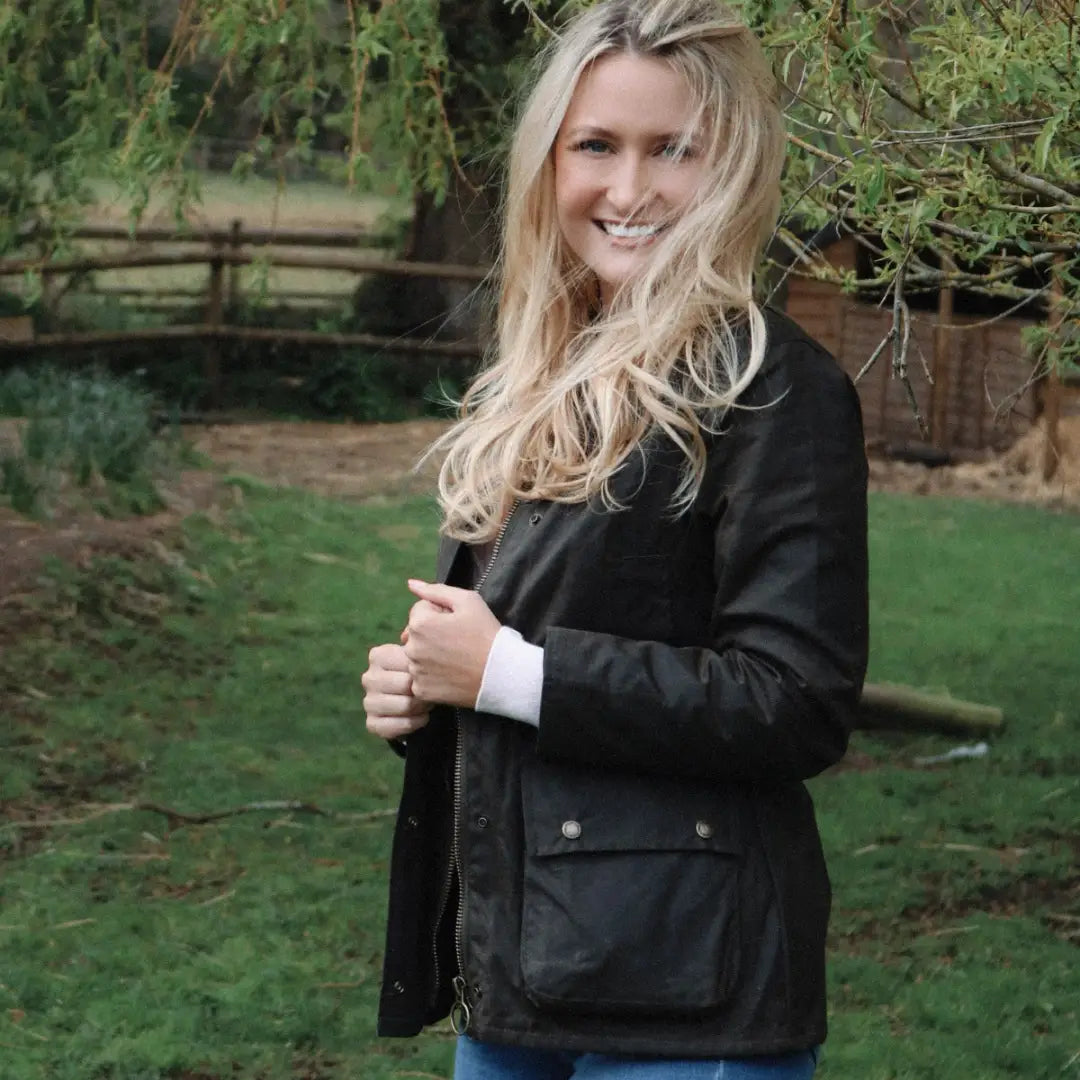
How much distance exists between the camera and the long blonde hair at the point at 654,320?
180cm

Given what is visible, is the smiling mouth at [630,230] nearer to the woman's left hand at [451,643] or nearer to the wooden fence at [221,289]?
the woman's left hand at [451,643]

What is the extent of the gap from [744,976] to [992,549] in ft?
32.6

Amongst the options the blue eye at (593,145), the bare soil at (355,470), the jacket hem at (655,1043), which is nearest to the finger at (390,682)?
the jacket hem at (655,1043)

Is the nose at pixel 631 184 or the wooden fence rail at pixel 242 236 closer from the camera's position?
the nose at pixel 631 184

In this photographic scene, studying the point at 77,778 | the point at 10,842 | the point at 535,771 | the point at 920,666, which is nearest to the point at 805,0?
the point at 535,771

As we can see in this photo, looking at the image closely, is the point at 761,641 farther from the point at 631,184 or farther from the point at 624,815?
the point at 631,184

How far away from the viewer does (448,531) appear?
6.49ft

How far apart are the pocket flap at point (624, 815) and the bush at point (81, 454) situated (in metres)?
7.56

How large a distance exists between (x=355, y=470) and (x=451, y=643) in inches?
438

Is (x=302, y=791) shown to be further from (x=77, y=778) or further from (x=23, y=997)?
(x=23, y=997)

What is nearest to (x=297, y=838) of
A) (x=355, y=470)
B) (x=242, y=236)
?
(x=355, y=470)

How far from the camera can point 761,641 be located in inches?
68.0

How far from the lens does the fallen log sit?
6867 millimetres

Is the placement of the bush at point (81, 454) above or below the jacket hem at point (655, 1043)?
below
